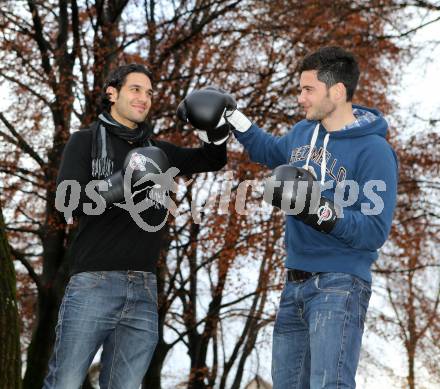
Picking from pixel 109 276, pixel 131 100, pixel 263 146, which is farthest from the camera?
pixel 263 146

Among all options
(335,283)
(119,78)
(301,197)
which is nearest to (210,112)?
(119,78)

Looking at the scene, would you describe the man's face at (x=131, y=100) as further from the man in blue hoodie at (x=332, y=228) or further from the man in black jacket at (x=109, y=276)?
the man in blue hoodie at (x=332, y=228)

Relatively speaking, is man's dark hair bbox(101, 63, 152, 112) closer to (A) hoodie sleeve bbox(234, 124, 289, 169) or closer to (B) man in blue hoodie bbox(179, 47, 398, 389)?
(A) hoodie sleeve bbox(234, 124, 289, 169)

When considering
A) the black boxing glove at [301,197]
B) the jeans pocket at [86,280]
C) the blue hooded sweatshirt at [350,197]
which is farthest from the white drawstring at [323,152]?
the jeans pocket at [86,280]

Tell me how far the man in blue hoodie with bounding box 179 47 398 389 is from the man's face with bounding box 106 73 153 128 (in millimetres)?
959

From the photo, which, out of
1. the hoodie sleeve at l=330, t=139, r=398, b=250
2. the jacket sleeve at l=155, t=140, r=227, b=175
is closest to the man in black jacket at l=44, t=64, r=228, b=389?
the jacket sleeve at l=155, t=140, r=227, b=175

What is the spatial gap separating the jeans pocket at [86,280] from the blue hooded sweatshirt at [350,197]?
1.05m

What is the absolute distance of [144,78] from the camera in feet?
12.4

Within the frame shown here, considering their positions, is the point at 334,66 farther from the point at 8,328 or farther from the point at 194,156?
the point at 8,328

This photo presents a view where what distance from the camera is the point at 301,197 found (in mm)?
2992

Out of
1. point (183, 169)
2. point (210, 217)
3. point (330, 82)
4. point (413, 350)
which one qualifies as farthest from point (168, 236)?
point (413, 350)

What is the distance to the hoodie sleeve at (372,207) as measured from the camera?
2.98 meters

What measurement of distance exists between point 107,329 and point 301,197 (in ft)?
4.19

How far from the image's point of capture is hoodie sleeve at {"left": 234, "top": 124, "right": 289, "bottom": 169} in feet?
12.6
